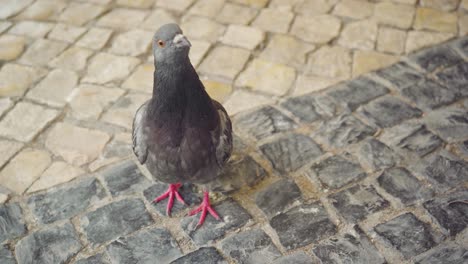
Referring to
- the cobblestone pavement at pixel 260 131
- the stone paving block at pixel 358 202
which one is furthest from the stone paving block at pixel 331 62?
the stone paving block at pixel 358 202

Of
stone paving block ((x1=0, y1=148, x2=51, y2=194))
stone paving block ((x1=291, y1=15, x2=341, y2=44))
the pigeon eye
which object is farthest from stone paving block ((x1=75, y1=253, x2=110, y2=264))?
stone paving block ((x1=291, y1=15, x2=341, y2=44))

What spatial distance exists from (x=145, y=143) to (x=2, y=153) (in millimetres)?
1751

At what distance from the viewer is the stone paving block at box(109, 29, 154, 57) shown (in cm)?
538

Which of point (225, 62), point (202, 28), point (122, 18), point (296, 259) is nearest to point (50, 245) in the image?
point (296, 259)

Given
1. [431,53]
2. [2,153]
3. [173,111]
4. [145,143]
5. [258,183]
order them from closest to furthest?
1. [173,111]
2. [145,143]
3. [258,183]
4. [2,153]
5. [431,53]

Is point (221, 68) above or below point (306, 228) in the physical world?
above

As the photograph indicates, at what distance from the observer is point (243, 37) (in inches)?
215

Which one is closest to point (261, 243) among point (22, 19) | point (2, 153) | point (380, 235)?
point (380, 235)

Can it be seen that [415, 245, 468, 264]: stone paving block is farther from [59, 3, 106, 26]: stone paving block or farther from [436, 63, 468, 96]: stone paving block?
[59, 3, 106, 26]: stone paving block

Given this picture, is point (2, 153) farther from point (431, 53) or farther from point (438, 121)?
point (431, 53)

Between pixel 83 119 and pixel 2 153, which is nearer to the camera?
pixel 2 153

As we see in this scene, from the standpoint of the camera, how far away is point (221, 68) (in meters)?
5.12

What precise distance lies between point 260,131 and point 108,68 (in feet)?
6.23

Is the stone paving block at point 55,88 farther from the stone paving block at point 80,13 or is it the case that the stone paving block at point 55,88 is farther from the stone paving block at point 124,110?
the stone paving block at point 80,13
